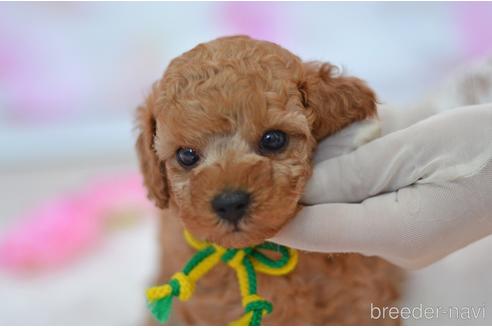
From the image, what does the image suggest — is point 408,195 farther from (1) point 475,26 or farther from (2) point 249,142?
(1) point 475,26

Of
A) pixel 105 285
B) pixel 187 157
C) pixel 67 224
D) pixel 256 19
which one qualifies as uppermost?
pixel 256 19

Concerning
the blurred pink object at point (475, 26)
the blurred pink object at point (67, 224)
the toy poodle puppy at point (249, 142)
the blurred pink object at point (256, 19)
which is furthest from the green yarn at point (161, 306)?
the blurred pink object at point (475, 26)

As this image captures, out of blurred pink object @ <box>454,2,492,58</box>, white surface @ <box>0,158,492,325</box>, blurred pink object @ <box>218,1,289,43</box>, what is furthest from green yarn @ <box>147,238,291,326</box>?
blurred pink object @ <box>454,2,492,58</box>

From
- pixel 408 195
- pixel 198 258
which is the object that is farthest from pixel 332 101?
pixel 198 258

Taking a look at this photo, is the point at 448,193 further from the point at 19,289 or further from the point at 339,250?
the point at 19,289

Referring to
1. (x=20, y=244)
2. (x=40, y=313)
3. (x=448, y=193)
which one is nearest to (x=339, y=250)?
(x=448, y=193)

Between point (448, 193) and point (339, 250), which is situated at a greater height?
point (448, 193)

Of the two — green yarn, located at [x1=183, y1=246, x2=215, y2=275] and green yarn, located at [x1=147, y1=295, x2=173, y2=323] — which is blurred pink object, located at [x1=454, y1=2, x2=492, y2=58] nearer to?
green yarn, located at [x1=183, y1=246, x2=215, y2=275]
